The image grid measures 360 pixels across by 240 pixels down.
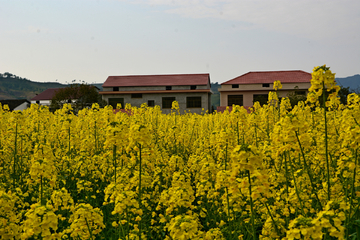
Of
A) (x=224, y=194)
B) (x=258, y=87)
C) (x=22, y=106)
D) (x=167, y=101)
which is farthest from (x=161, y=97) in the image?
(x=22, y=106)

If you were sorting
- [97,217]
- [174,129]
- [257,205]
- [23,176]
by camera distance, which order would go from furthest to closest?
[174,129], [23,176], [257,205], [97,217]

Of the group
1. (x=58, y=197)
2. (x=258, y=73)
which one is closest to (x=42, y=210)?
(x=58, y=197)

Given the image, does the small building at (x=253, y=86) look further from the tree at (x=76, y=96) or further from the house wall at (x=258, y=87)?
the tree at (x=76, y=96)

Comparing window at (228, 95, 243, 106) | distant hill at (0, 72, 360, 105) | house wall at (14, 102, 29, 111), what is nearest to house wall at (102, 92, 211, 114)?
window at (228, 95, 243, 106)

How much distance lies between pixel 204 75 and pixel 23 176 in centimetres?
4207

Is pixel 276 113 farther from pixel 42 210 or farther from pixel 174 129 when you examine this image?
pixel 42 210

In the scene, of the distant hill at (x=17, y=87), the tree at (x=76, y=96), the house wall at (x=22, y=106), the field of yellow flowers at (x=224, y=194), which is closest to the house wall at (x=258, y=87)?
the tree at (x=76, y=96)

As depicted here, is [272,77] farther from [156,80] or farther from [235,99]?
[156,80]

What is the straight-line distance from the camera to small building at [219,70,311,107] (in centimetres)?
4306

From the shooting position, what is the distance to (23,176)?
21.4 feet

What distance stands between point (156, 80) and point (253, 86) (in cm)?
1573

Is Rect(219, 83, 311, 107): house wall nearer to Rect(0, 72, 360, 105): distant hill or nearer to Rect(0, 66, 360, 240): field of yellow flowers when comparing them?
Rect(0, 66, 360, 240): field of yellow flowers

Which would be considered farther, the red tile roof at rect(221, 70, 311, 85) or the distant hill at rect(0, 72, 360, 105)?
the distant hill at rect(0, 72, 360, 105)

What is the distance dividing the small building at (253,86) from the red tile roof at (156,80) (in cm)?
407
